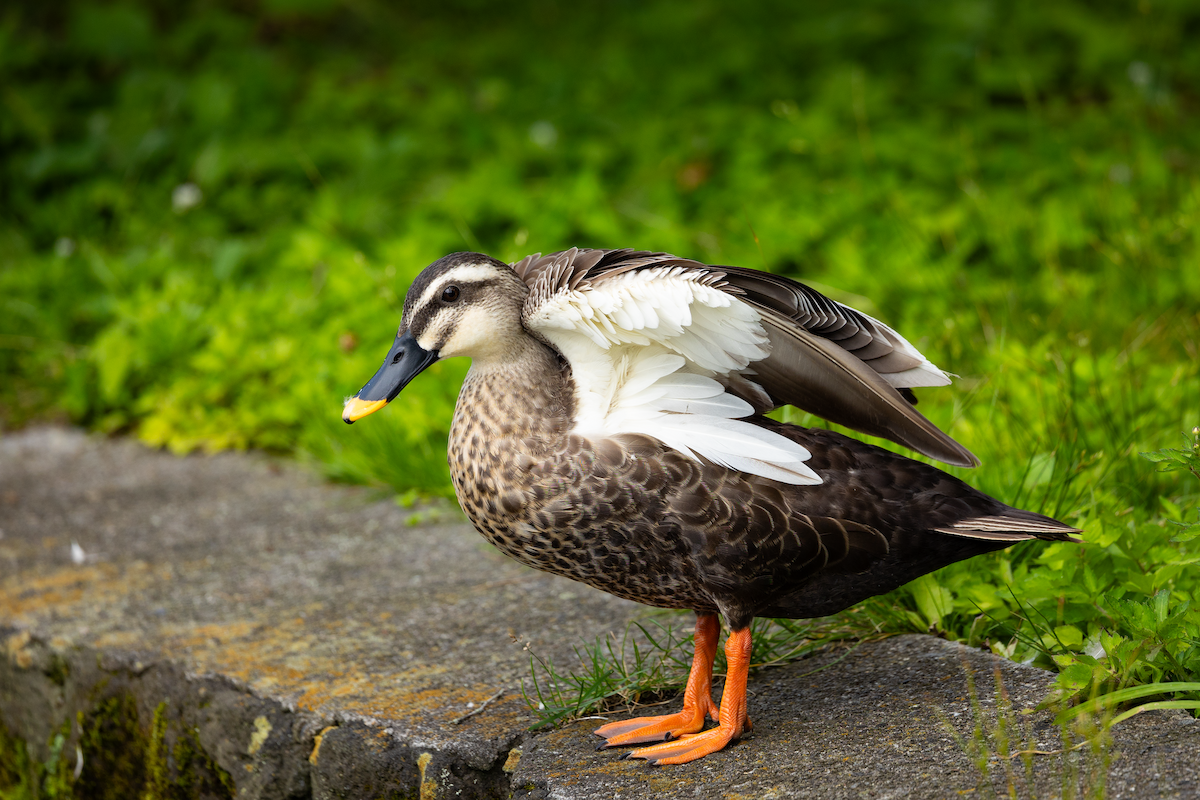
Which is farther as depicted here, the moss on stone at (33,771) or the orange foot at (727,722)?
the moss on stone at (33,771)

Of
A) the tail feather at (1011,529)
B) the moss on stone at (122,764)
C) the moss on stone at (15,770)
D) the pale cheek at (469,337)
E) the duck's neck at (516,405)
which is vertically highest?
the pale cheek at (469,337)

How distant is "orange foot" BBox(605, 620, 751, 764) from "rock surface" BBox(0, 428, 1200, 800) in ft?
0.10

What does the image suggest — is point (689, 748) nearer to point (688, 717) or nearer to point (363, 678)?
point (688, 717)

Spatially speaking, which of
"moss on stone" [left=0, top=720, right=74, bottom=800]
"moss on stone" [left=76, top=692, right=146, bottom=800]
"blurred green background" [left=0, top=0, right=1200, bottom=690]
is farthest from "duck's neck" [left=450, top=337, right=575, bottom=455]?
"moss on stone" [left=0, top=720, right=74, bottom=800]

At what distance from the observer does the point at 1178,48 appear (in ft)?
22.5

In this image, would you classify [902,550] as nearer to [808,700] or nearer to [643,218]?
[808,700]

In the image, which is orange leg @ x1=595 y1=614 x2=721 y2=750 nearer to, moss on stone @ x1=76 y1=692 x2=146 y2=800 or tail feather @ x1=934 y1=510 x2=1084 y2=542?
tail feather @ x1=934 y1=510 x2=1084 y2=542

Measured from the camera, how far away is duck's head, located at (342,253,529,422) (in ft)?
7.40

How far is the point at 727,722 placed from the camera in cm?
222

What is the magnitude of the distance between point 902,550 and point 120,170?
5413 millimetres

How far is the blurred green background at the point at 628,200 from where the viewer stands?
3.38 meters

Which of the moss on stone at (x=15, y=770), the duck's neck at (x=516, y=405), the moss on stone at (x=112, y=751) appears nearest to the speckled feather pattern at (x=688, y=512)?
the duck's neck at (x=516, y=405)

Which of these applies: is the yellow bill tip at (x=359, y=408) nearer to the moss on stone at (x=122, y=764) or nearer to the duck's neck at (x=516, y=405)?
the duck's neck at (x=516, y=405)

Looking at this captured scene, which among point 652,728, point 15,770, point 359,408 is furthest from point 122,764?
point 652,728
